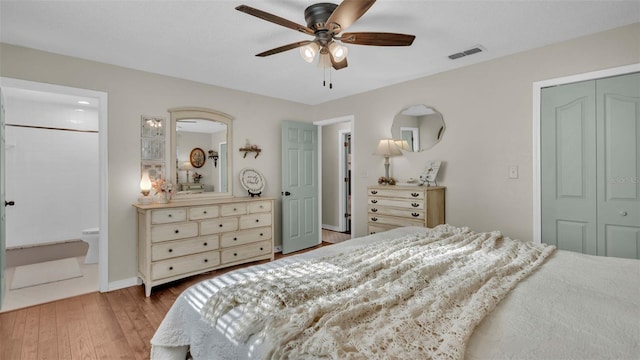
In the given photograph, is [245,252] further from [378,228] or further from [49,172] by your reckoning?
[49,172]

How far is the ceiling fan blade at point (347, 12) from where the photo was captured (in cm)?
162

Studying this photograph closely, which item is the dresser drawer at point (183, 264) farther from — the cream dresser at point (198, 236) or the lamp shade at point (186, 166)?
the lamp shade at point (186, 166)

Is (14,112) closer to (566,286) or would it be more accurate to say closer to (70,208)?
(70,208)

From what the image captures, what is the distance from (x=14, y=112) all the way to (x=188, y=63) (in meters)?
3.41

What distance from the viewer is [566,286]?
4.35 feet

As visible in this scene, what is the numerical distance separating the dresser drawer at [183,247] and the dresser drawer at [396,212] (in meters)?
1.85

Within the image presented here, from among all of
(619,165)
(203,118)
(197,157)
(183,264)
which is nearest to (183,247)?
(183,264)

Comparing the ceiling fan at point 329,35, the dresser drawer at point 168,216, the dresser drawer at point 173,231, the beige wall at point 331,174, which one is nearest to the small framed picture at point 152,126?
the dresser drawer at point 168,216

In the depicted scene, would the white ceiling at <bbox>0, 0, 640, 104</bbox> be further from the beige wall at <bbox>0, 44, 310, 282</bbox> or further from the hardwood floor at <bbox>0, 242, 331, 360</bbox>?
the hardwood floor at <bbox>0, 242, 331, 360</bbox>

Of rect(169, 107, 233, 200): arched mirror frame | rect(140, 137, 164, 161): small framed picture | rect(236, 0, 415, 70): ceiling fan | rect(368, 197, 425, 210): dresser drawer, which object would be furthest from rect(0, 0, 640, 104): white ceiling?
rect(368, 197, 425, 210): dresser drawer

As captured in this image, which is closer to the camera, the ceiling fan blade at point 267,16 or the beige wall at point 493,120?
the ceiling fan blade at point 267,16

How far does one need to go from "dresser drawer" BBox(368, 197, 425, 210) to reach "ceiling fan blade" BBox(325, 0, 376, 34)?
197cm

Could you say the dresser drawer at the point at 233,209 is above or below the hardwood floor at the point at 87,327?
above

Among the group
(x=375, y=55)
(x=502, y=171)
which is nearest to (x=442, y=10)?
(x=375, y=55)
